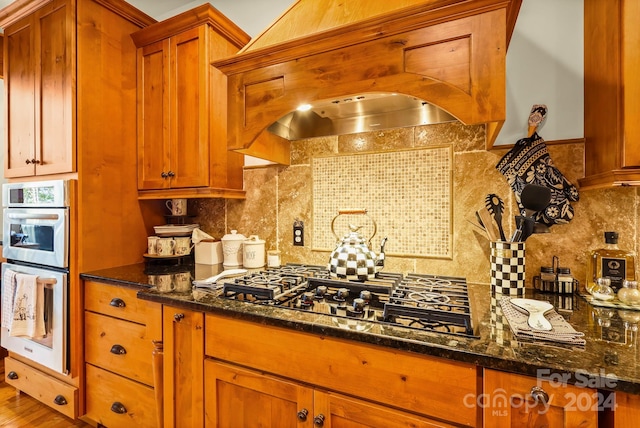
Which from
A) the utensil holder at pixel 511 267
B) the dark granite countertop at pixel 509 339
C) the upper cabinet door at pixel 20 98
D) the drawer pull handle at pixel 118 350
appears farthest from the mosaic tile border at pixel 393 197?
the upper cabinet door at pixel 20 98

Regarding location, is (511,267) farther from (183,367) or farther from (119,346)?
(119,346)

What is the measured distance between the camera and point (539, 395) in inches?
27.3

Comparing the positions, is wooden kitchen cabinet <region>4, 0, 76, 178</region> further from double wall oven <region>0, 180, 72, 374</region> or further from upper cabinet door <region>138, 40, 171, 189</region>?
upper cabinet door <region>138, 40, 171, 189</region>

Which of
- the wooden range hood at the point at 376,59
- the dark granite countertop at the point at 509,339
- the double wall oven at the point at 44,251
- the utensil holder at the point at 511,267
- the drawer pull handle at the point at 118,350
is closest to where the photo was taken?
the dark granite countertop at the point at 509,339

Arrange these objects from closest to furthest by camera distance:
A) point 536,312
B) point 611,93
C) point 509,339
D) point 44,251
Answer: point 509,339 < point 536,312 < point 611,93 < point 44,251

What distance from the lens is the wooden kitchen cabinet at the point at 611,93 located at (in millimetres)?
939

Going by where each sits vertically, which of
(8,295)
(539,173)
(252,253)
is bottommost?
(8,295)

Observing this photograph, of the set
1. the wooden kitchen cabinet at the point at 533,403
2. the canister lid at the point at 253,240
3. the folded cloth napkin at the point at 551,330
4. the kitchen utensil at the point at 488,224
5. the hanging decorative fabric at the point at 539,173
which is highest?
the hanging decorative fabric at the point at 539,173

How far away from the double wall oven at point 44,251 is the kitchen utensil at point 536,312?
217 cm

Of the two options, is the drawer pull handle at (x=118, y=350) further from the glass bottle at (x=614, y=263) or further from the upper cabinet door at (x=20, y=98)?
the glass bottle at (x=614, y=263)

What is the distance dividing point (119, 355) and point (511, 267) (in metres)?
1.90

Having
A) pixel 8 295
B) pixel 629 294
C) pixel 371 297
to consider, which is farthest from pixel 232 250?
pixel 629 294

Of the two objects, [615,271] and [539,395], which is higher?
[615,271]

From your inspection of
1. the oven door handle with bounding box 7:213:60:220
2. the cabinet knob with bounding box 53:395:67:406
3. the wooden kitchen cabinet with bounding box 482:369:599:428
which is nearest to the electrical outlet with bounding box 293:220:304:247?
the wooden kitchen cabinet with bounding box 482:369:599:428
